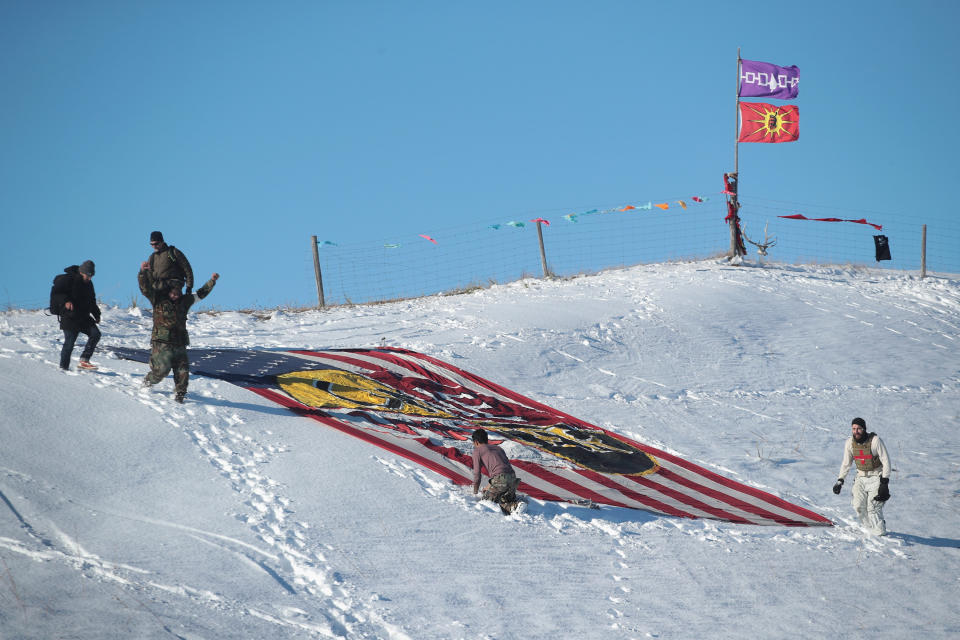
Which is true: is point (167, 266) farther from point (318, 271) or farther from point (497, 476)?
point (318, 271)

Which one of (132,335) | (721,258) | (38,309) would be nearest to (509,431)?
(132,335)

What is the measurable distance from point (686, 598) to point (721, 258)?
655 inches

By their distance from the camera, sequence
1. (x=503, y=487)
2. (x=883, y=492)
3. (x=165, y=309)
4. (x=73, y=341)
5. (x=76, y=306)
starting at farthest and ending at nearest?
1. (x=73, y=341)
2. (x=76, y=306)
3. (x=165, y=309)
4. (x=883, y=492)
5. (x=503, y=487)

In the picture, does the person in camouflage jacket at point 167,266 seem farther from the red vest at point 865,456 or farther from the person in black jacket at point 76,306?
the red vest at point 865,456

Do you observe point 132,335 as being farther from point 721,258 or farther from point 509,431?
point 721,258

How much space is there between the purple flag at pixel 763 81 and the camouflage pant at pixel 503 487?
16.6 metres

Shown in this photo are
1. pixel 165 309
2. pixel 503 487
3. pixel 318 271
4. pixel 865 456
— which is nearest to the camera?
pixel 503 487

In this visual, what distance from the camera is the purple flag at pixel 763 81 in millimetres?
21266

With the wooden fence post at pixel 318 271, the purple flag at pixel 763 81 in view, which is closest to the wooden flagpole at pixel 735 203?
the purple flag at pixel 763 81

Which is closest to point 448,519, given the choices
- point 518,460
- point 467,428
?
point 518,460

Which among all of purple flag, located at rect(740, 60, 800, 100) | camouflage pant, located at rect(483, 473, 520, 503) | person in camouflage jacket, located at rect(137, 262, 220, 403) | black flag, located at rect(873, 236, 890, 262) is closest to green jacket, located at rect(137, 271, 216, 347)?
person in camouflage jacket, located at rect(137, 262, 220, 403)

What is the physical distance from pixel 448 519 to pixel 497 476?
74 centimetres

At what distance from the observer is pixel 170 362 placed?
9797mm

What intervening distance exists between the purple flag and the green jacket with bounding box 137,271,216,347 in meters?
16.7
